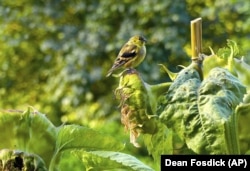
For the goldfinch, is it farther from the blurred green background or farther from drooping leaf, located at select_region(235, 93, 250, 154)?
the blurred green background

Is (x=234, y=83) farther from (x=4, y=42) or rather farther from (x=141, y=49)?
(x=4, y=42)

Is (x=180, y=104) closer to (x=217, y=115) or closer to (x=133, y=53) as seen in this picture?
(x=217, y=115)

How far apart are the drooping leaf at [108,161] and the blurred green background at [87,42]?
2.76 meters

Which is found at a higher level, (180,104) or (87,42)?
(87,42)

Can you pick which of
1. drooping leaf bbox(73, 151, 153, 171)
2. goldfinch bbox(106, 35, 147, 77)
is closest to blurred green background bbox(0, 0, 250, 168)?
goldfinch bbox(106, 35, 147, 77)

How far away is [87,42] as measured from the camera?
4176 mm

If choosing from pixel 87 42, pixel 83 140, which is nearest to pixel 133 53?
pixel 83 140

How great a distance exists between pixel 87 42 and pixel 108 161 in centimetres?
356

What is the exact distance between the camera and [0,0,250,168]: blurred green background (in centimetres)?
379

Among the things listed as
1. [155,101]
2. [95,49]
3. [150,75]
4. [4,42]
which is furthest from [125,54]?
[4,42]

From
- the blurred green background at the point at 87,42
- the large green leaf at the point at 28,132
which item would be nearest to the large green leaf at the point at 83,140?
the large green leaf at the point at 28,132

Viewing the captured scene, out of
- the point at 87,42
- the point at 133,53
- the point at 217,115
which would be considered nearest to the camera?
the point at 217,115

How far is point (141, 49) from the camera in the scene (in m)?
0.75

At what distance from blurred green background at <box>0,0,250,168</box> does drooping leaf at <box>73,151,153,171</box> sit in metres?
2.76
